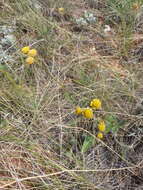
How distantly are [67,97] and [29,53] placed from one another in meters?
0.36

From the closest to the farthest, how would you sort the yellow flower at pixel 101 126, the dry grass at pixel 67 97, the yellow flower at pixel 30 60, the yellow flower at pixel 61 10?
the dry grass at pixel 67 97, the yellow flower at pixel 101 126, the yellow flower at pixel 30 60, the yellow flower at pixel 61 10

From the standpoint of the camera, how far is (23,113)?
5.40 ft

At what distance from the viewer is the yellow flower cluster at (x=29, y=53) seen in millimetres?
1834

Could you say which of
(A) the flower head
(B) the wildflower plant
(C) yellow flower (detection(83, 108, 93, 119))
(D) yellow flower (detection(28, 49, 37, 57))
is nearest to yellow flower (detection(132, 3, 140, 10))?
(A) the flower head

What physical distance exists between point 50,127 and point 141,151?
16.9 inches

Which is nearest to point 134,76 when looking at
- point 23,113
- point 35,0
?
point 23,113

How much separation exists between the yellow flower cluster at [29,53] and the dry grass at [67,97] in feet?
0.11

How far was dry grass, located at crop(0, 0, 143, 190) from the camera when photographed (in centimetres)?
144

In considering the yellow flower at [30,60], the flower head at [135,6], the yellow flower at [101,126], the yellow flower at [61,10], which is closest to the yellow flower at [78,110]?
the yellow flower at [101,126]

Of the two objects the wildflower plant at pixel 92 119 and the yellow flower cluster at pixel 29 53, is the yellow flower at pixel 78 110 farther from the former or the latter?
the yellow flower cluster at pixel 29 53

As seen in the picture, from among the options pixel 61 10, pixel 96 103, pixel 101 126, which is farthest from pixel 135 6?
pixel 101 126

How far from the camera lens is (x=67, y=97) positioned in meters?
1.73

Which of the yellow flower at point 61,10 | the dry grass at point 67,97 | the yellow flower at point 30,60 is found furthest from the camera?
the yellow flower at point 61,10

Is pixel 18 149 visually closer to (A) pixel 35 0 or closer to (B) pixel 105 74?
(B) pixel 105 74
